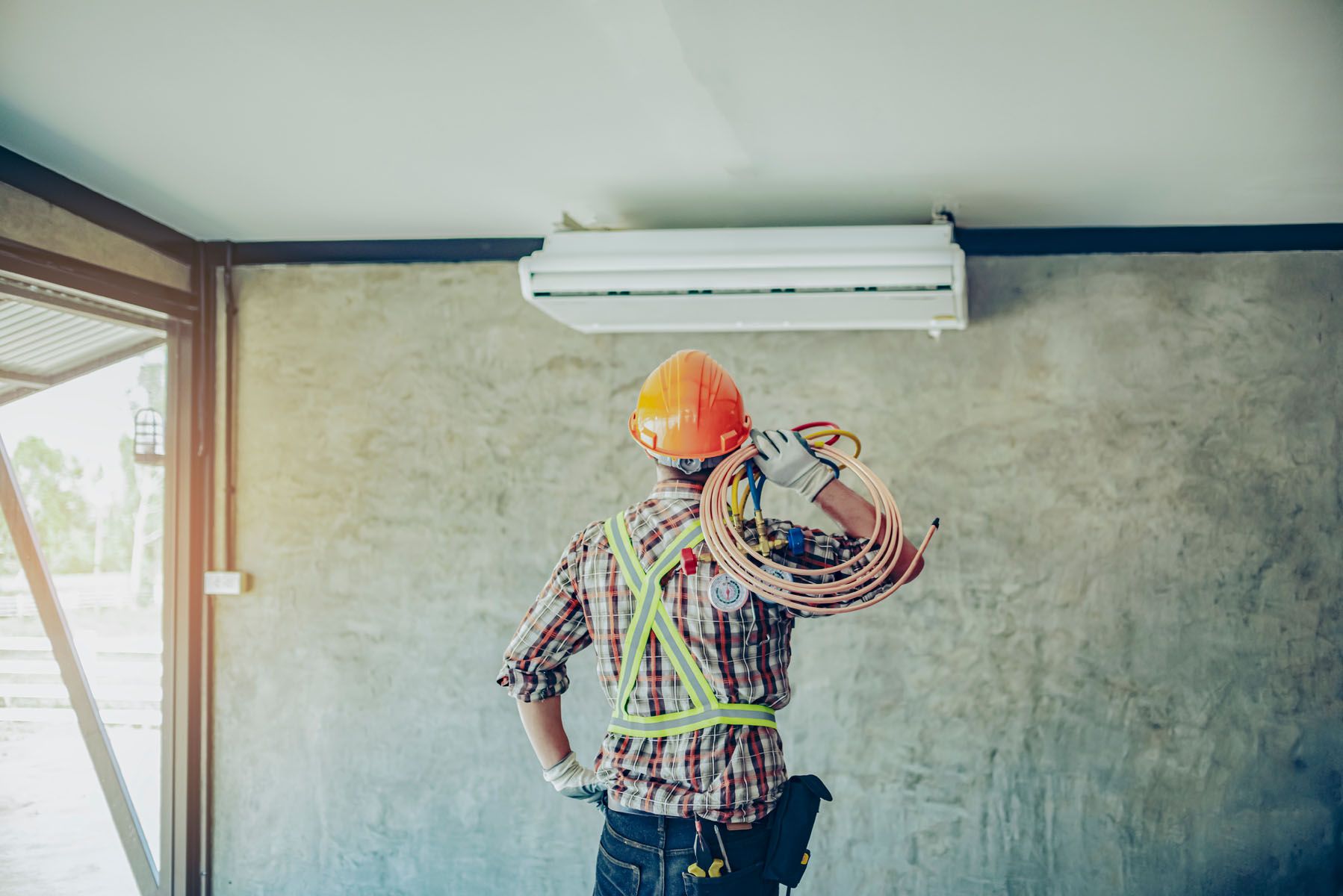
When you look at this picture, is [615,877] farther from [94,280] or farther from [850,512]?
[94,280]

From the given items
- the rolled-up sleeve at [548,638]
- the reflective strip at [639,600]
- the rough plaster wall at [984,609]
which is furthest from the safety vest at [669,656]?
the rough plaster wall at [984,609]

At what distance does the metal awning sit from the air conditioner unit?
1.46 metres

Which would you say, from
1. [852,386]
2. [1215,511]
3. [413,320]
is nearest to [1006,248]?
[852,386]

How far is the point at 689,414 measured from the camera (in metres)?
1.79

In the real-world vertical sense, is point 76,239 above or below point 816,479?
above

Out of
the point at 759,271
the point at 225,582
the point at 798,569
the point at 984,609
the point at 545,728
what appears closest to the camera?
the point at 798,569

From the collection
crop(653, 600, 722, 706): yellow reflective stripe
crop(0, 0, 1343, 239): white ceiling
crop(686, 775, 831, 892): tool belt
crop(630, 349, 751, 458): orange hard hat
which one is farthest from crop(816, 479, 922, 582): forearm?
crop(0, 0, 1343, 239): white ceiling

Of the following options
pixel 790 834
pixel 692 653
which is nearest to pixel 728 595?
pixel 692 653

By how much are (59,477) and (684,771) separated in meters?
2.37

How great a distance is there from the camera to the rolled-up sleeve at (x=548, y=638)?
5.98 ft

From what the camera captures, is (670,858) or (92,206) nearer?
(670,858)

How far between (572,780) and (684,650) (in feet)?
1.55

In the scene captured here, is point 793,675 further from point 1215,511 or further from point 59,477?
point 59,477

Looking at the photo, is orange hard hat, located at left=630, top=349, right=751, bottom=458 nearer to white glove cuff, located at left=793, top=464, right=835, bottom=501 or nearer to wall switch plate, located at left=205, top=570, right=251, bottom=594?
white glove cuff, located at left=793, top=464, right=835, bottom=501
